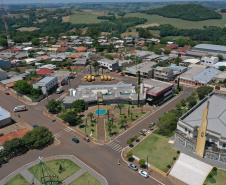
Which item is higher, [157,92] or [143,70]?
[157,92]

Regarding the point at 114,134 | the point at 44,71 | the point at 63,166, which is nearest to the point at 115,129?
the point at 114,134

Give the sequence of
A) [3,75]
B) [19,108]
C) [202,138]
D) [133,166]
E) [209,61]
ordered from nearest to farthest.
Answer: [202,138] → [133,166] → [19,108] → [3,75] → [209,61]

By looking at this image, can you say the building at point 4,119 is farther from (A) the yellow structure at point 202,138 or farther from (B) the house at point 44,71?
(A) the yellow structure at point 202,138

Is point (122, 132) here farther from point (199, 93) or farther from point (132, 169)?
point (199, 93)

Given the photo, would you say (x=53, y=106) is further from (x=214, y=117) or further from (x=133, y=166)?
(x=214, y=117)

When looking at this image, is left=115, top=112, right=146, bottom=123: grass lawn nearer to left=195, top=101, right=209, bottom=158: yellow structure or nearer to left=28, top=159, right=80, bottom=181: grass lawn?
left=195, top=101, right=209, bottom=158: yellow structure

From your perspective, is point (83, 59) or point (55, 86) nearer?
point (55, 86)

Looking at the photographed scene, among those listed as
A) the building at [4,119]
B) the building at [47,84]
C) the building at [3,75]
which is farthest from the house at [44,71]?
the building at [4,119]

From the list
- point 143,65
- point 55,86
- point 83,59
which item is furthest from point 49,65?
point 143,65
